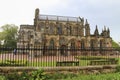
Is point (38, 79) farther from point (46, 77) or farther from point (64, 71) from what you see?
point (64, 71)

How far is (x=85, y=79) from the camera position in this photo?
43.7ft

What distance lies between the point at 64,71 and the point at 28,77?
270 centimetres

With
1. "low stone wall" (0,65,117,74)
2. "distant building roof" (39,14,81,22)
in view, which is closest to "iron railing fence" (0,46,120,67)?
"low stone wall" (0,65,117,74)

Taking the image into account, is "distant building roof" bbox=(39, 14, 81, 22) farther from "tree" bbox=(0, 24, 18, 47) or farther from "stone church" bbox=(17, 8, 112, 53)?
"tree" bbox=(0, 24, 18, 47)

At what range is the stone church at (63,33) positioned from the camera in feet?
198

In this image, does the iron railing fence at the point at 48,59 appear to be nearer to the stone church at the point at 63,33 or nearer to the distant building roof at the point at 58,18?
the stone church at the point at 63,33

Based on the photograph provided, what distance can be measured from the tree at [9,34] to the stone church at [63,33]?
26.5 metres

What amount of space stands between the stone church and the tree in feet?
86.9

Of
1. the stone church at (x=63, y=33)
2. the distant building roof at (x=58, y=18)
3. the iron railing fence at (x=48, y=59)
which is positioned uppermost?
the distant building roof at (x=58, y=18)

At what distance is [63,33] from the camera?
A: 225ft

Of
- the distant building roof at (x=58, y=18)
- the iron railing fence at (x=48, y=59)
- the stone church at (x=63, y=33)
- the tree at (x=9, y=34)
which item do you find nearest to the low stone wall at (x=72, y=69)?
the iron railing fence at (x=48, y=59)

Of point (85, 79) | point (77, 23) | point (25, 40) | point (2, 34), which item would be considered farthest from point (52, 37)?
point (85, 79)

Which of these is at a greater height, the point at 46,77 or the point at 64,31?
the point at 64,31

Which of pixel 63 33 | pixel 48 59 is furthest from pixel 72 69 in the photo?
pixel 63 33
